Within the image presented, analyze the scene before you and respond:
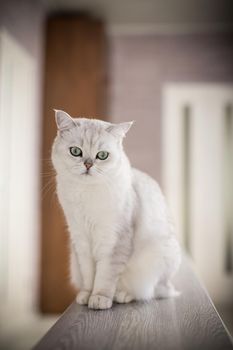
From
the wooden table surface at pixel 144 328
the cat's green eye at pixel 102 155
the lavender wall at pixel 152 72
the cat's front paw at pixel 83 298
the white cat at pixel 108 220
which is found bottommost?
the cat's front paw at pixel 83 298

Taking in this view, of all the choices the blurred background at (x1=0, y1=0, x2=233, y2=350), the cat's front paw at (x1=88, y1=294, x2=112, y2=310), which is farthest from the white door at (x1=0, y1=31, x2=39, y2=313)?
the cat's front paw at (x1=88, y1=294, x2=112, y2=310)

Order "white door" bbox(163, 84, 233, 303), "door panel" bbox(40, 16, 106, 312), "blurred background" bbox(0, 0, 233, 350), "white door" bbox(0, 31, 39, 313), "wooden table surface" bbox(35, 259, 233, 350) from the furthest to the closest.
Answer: "white door" bbox(163, 84, 233, 303) < "door panel" bbox(40, 16, 106, 312) < "blurred background" bbox(0, 0, 233, 350) < "white door" bbox(0, 31, 39, 313) < "wooden table surface" bbox(35, 259, 233, 350)

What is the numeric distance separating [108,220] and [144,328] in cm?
25

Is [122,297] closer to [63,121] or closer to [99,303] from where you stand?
[99,303]

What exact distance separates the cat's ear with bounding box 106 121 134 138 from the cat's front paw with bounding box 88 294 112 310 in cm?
37

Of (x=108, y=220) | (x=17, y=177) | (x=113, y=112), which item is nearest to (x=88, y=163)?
(x=108, y=220)

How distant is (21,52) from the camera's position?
2082 mm

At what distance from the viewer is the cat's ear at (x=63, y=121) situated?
88 centimetres

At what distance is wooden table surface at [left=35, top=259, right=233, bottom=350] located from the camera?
0.70 meters

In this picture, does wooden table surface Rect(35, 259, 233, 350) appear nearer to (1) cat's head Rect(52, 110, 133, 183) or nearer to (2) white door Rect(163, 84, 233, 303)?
(1) cat's head Rect(52, 110, 133, 183)

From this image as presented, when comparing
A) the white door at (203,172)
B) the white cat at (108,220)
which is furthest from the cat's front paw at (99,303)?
the white door at (203,172)

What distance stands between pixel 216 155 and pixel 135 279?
8.43 ft

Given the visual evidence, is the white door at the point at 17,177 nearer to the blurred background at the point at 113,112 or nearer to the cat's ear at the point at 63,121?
the blurred background at the point at 113,112

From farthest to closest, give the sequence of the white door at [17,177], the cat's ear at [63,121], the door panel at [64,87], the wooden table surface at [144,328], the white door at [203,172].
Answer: the white door at [203,172] → the door panel at [64,87] → the white door at [17,177] → the cat's ear at [63,121] → the wooden table surface at [144,328]
